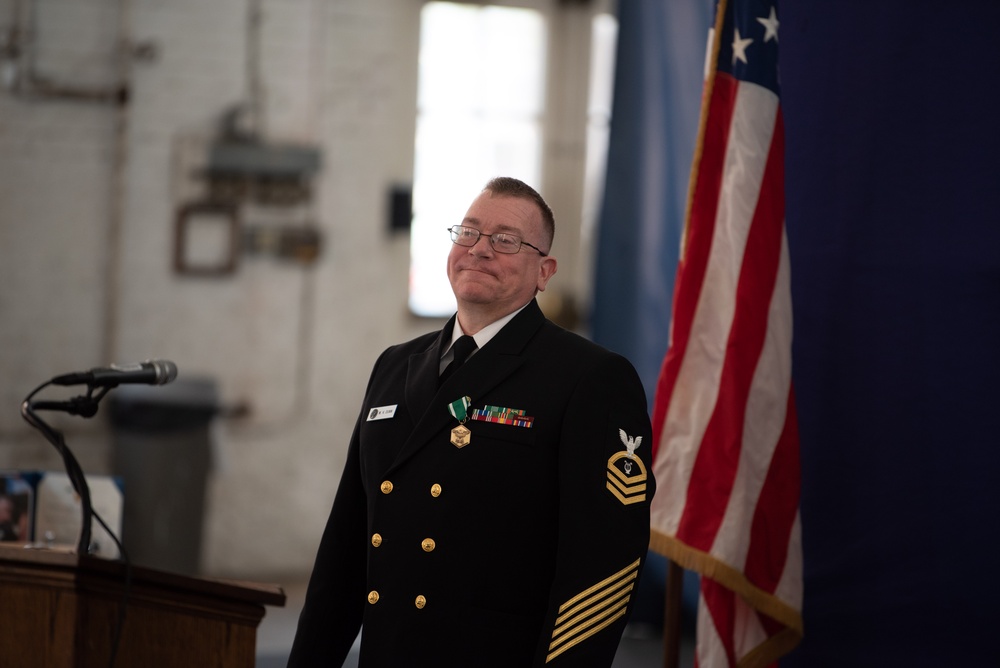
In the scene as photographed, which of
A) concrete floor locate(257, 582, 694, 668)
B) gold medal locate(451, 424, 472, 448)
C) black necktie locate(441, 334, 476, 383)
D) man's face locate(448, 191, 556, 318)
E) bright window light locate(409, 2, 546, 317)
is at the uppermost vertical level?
bright window light locate(409, 2, 546, 317)

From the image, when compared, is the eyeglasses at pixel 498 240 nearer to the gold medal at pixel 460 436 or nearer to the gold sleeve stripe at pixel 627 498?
the gold medal at pixel 460 436

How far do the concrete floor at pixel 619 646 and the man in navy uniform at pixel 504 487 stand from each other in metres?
2.18

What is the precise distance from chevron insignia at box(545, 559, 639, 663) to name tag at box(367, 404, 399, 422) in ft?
1.44

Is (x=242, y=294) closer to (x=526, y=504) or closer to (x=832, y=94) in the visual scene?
(x=832, y=94)

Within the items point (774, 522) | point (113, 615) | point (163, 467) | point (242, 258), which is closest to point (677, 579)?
point (774, 522)

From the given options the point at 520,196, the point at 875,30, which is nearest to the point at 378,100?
the point at 875,30

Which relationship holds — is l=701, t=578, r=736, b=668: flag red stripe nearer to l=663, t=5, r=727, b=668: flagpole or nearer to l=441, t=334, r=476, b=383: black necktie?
l=663, t=5, r=727, b=668: flagpole

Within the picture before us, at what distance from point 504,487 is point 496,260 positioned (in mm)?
350

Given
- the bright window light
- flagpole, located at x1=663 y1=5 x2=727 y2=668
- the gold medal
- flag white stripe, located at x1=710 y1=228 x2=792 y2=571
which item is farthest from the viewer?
the bright window light

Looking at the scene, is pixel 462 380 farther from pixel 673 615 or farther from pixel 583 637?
pixel 673 615

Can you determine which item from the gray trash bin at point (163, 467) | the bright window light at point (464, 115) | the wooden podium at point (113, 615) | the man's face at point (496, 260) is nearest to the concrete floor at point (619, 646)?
the gray trash bin at point (163, 467)

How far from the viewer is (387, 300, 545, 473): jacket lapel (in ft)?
5.38

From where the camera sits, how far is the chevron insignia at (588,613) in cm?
148

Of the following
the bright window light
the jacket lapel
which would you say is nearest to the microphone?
the jacket lapel
